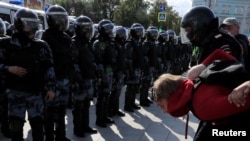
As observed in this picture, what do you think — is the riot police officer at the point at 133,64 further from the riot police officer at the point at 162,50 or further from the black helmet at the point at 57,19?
the black helmet at the point at 57,19

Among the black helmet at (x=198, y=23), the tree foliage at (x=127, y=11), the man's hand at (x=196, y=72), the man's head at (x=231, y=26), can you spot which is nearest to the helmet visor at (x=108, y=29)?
the man's head at (x=231, y=26)

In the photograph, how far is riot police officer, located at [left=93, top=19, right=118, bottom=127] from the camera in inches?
222

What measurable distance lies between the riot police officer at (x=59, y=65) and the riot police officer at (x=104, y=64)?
3.82 feet

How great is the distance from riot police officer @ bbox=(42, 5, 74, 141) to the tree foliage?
30.1 meters

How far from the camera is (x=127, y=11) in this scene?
49031 mm

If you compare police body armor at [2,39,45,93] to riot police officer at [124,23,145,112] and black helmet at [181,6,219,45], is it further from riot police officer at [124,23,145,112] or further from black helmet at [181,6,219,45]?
riot police officer at [124,23,145,112]

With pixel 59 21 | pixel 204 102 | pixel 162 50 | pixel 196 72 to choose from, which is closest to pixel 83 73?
pixel 59 21

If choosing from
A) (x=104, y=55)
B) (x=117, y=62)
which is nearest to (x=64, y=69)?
(x=104, y=55)

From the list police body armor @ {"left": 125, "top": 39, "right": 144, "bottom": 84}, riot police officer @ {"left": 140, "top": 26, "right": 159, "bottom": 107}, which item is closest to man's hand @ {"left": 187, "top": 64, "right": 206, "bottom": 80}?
police body armor @ {"left": 125, "top": 39, "right": 144, "bottom": 84}

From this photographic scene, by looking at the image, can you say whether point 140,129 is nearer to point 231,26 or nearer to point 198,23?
point 231,26

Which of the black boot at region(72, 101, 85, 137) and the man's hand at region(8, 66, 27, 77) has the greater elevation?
the man's hand at region(8, 66, 27, 77)

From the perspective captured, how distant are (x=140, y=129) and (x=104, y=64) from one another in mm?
1337

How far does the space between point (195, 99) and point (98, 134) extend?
12.3 feet

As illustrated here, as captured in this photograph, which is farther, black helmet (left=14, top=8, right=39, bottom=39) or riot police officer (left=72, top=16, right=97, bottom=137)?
riot police officer (left=72, top=16, right=97, bottom=137)
